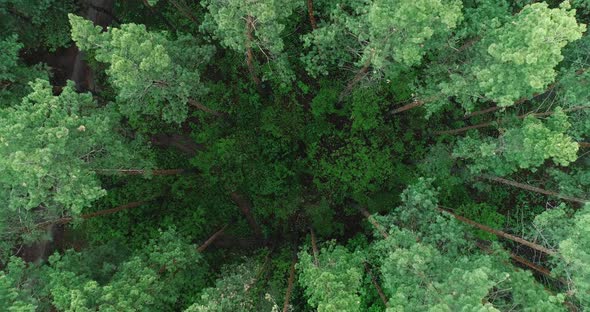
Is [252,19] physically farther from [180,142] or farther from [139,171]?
[180,142]

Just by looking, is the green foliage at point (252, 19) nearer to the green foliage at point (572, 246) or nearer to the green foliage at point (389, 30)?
the green foliage at point (389, 30)

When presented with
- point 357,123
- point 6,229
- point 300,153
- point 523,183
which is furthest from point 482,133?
point 6,229

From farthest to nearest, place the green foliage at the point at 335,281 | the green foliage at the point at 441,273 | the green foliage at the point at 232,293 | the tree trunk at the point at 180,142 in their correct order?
the tree trunk at the point at 180,142 < the green foliage at the point at 232,293 < the green foliage at the point at 335,281 < the green foliage at the point at 441,273

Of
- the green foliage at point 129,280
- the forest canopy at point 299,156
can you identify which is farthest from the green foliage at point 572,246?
the green foliage at point 129,280

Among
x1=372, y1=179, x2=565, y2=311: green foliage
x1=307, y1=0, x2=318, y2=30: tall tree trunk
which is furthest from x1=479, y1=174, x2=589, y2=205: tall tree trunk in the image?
x1=307, y1=0, x2=318, y2=30: tall tree trunk

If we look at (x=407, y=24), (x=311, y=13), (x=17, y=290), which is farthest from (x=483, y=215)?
(x=17, y=290)

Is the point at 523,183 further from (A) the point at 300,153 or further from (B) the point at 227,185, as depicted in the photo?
(B) the point at 227,185

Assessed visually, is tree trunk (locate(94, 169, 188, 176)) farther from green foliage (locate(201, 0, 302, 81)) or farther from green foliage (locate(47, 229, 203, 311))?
green foliage (locate(201, 0, 302, 81))
